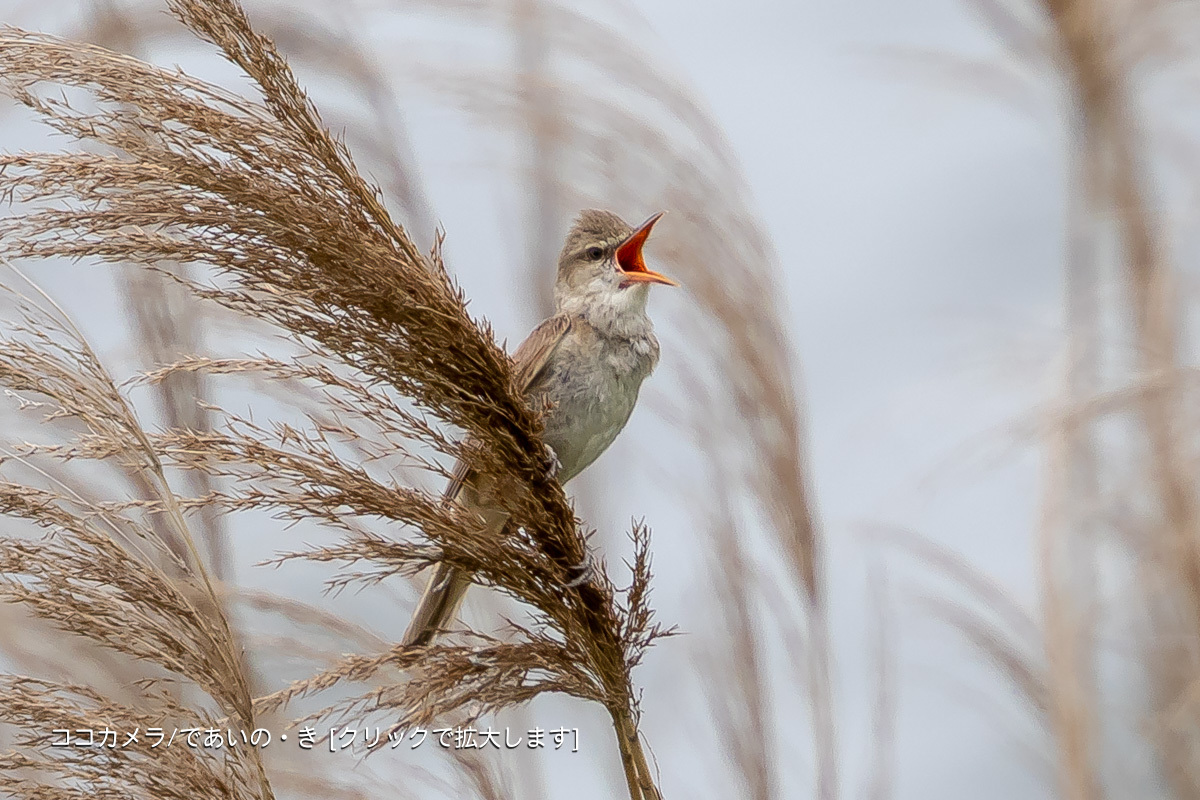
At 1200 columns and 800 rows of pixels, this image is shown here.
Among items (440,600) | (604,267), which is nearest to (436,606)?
(440,600)

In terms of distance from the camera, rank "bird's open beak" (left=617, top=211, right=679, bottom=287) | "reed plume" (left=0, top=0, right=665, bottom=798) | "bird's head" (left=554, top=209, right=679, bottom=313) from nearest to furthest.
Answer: "reed plume" (left=0, top=0, right=665, bottom=798), "bird's open beak" (left=617, top=211, right=679, bottom=287), "bird's head" (left=554, top=209, right=679, bottom=313)

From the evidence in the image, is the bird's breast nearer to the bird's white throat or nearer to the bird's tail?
the bird's white throat

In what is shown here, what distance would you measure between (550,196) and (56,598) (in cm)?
148

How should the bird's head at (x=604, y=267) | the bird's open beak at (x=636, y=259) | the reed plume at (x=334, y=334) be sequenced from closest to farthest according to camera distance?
the reed plume at (x=334, y=334)
the bird's open beak at (x=636, y=259)
the bird's head at (x=604, y=267)

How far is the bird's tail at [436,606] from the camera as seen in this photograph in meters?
2.11

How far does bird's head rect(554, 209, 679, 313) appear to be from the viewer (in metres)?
2.67

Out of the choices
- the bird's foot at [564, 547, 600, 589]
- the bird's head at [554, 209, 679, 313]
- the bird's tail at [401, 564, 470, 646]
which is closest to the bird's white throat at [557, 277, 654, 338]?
the bird's head at [554, 209, 679, 313]

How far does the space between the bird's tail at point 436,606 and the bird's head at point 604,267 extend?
0.80 metres

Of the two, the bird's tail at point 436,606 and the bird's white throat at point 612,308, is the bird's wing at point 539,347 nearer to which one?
the bird's white throat at point 612,308

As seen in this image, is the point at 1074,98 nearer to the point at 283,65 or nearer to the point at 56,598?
the point at 283,65

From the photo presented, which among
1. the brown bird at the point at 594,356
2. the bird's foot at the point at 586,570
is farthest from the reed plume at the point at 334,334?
the brown bird at the point at 594,356

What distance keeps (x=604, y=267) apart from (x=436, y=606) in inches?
38.2

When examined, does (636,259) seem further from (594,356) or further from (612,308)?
(594,356)

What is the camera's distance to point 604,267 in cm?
275
